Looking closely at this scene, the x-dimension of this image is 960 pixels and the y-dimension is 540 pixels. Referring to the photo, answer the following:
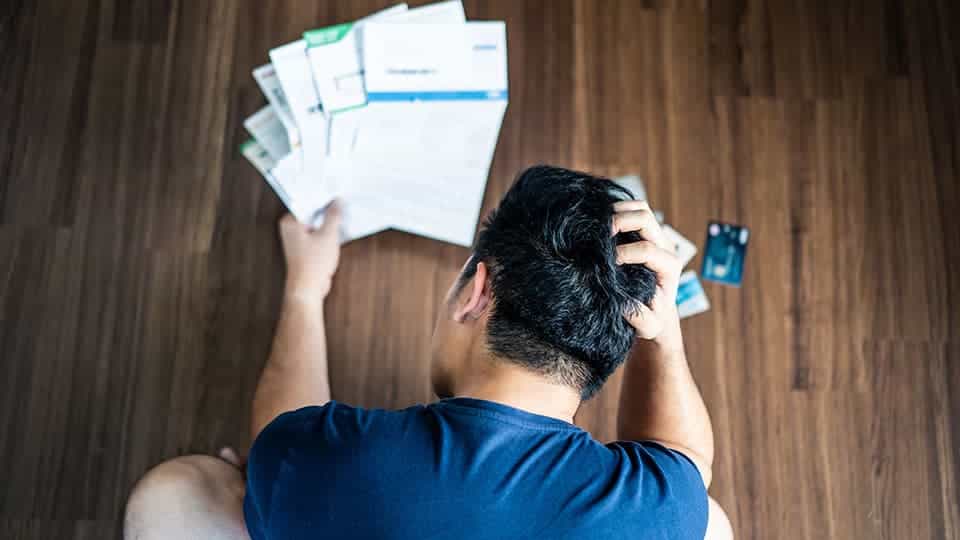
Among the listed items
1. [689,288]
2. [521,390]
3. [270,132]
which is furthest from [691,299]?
[270,132]

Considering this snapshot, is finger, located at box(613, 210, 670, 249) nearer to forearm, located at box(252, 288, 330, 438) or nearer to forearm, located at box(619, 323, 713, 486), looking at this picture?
forearm, located at box(619, 323, 713, 486)

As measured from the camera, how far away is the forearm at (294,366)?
1.19 meters

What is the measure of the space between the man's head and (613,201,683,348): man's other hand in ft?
0.04

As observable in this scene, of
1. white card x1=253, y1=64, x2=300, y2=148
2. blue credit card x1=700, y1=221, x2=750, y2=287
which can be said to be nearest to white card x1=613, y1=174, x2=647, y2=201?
blue credit card x1=700, y1=221, x2=750, y2=287

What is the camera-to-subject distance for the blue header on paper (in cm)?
134

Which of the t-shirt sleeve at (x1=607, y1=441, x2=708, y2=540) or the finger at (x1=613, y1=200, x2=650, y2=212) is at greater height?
the finger at (x1=613, y1=200, x2=650, y2=212)

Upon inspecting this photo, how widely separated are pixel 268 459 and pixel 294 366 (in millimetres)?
381

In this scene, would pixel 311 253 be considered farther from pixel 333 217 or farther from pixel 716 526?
pixel 716 526

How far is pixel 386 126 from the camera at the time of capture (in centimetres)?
135

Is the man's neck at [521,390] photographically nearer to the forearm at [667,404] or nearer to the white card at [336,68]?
the forearm at [667,404]

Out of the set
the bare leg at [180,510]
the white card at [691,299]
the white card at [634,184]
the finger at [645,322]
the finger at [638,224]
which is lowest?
the bare leg at [180,510]

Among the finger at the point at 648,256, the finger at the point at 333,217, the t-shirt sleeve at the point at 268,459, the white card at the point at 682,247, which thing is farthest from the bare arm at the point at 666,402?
the finger at the point at 333,217

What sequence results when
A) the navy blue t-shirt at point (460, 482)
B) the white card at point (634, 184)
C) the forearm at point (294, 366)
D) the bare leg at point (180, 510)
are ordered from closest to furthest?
the navy blue t-shirt at point (460, 482)
the bare leg at point (180, 510)
the forearm at point (294, 366)
the white card at point (634, 184)

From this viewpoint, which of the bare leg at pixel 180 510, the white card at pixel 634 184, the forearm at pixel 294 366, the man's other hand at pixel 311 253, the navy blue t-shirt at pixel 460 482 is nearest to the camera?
the navy blue t-shirt at pixel 460 482
